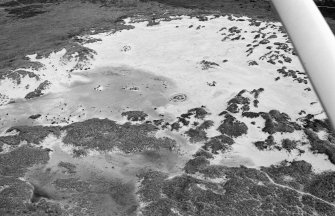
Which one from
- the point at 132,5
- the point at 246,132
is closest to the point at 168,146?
Result: the point at 246,132

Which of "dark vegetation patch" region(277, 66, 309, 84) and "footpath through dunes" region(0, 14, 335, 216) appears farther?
"dark vegetation patch" region(277, 66, 309, 84)

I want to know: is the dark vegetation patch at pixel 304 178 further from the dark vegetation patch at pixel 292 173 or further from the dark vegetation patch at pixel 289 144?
the dark vegetation patch at pixel 289 144

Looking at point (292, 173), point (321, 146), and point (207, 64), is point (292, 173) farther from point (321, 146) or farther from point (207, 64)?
point (207, 64)

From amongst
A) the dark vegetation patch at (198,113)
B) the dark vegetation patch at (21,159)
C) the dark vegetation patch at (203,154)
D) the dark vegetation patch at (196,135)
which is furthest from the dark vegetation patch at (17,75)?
the dark vegetation patch at (203,154)

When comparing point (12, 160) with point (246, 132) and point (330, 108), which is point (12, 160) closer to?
point (246, 132)

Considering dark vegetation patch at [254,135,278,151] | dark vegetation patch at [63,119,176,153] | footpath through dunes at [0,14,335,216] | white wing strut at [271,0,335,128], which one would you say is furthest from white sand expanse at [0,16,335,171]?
white wing strut at [271,0,335,128]

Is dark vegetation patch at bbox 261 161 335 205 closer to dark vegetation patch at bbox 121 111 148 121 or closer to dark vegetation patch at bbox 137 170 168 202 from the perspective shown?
dark vegetation patch at bbox 137 170 168 202

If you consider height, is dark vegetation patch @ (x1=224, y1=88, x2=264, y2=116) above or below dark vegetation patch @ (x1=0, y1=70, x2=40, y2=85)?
above

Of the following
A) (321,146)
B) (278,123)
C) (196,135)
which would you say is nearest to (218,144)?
(196,135)
